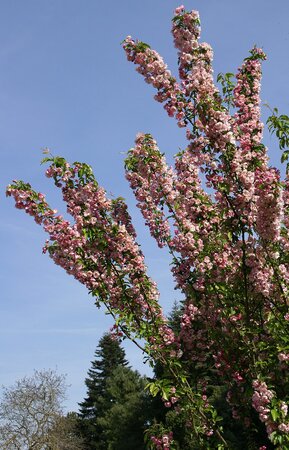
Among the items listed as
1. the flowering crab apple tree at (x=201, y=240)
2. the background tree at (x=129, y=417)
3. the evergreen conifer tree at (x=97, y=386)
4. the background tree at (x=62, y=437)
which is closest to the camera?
the flowering crab apple tree at (x=201, y=240)

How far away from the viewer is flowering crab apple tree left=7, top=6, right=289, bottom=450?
5910 mm

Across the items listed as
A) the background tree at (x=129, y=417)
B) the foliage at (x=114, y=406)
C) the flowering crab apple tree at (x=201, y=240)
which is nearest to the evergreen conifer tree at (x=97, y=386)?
the foliage at (x=114, y=406)

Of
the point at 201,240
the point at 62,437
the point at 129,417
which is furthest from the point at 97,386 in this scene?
the point at 201,240

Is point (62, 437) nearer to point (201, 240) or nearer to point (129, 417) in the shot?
point (129, 417)

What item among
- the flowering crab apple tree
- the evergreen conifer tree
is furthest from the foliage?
the flowering crab apple tree

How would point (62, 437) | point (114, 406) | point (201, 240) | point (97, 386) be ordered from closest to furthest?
point (201, 240)
point (114, 406)
point (62, 437)
point (97, 386)

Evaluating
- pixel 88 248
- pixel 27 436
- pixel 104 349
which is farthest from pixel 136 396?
pixel 88 248

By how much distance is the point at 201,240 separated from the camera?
6695 mm

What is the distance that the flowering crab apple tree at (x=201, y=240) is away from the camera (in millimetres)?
5910

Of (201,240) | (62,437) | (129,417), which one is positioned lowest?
(201,240)

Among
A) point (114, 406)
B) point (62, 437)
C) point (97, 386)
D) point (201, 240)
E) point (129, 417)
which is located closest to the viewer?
point (201, 240)

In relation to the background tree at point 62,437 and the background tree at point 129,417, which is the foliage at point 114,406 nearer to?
the background tree at point 129,417

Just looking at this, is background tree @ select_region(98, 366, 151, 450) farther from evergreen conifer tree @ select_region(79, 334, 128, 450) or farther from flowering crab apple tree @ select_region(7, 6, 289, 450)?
flowering crab apple tree @ select_region(7, 6, 289, 450)

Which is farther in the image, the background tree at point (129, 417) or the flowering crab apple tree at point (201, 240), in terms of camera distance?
the background tree at point (129, 417)
